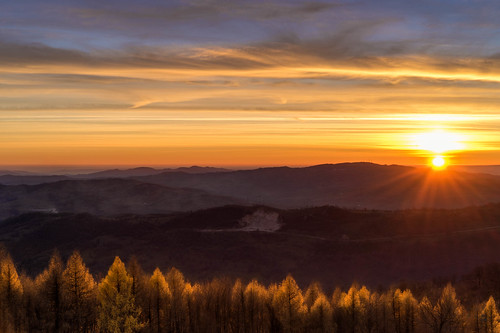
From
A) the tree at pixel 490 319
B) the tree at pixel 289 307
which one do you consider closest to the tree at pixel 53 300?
the tree at pixel 289 307

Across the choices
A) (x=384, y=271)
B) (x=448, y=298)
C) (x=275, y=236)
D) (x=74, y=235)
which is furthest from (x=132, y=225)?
(x=448, y=298)

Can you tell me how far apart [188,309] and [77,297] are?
1589 cm

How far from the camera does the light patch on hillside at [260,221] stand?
16725cm

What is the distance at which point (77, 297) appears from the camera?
63.4 meters

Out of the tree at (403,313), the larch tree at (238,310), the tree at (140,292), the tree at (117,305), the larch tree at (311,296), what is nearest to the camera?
the tree at (117,305)

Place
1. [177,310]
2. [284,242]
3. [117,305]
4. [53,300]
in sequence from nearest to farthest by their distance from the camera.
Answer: [117,305]
[53,300]
[177,310]
[284,242]

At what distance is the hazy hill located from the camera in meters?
125

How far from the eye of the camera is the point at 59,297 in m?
63.2

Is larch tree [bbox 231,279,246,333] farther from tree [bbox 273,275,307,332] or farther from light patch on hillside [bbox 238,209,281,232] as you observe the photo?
light patch on hillside [bbox 238,209,281,232]

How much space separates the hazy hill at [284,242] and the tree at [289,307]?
53.0 m

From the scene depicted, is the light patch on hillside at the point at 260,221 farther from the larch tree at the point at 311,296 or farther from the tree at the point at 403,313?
the tree at the point at 403,313

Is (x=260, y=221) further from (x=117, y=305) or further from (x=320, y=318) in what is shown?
(x=117, y=305)

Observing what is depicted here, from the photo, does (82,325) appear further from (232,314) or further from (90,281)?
(232,314)

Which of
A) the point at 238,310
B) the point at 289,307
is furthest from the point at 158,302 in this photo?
the point at 289,307
